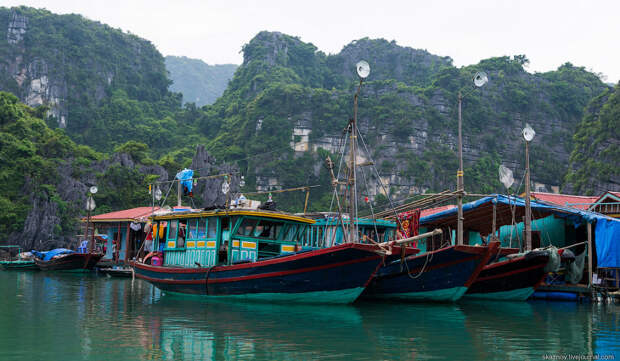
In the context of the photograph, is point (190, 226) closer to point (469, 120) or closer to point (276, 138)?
point (276, 138)

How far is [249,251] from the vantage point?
14070 millimetres

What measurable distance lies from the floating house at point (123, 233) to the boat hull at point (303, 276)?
596 inches

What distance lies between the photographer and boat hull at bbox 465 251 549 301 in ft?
48.8

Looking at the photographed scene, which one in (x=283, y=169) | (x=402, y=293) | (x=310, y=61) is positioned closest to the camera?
(x=402, y=293)

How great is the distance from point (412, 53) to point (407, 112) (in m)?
30.4

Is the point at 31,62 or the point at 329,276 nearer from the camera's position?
the point at 329,276

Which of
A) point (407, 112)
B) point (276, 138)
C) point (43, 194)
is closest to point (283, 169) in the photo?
point (276, 138)

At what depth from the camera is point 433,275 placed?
14.3 metres

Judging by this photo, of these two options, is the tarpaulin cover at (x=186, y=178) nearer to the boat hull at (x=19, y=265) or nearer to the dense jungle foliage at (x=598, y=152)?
the boat hull at (x=19, y=265)

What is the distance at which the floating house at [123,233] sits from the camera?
2833 centimetres

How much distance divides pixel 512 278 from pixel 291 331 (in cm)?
900

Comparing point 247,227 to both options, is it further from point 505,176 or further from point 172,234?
point 505,176

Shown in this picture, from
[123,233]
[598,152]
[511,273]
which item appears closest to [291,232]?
[511,273]

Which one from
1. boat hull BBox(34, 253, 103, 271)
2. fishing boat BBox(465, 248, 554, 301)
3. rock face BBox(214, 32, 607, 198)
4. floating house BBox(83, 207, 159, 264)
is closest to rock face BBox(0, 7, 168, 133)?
rock face BBox(214, 32, 607, 198)
